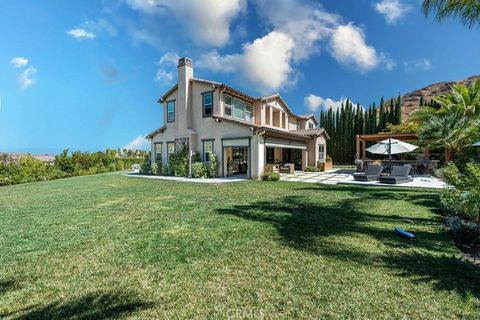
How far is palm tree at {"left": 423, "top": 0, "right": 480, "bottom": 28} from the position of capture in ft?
20.4

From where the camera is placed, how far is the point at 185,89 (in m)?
20.2

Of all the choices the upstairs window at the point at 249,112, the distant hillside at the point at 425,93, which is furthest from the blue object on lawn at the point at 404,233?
the distant hillside at the point at 425,93

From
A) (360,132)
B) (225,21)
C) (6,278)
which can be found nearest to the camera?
(6,278)

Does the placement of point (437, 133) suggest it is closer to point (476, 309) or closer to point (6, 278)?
point (476, 309)

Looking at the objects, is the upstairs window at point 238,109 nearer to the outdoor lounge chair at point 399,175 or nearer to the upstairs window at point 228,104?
the upstairs window at point 228,104

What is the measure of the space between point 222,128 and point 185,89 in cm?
515

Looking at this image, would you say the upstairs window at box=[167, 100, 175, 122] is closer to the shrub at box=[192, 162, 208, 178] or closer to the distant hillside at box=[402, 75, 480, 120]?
the shrub at box=[192, 162, 208, 178]

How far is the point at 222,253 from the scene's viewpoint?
4.69 metres

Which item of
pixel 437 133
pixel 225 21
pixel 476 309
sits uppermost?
pixel 225 21

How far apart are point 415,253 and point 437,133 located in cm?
1583

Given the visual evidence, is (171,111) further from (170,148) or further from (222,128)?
(222,128)

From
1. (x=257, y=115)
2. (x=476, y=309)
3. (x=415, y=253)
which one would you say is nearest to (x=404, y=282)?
(x=476, y=309)

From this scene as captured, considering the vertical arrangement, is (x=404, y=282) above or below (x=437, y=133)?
below

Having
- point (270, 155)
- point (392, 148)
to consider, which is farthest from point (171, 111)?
point (392, 148)
